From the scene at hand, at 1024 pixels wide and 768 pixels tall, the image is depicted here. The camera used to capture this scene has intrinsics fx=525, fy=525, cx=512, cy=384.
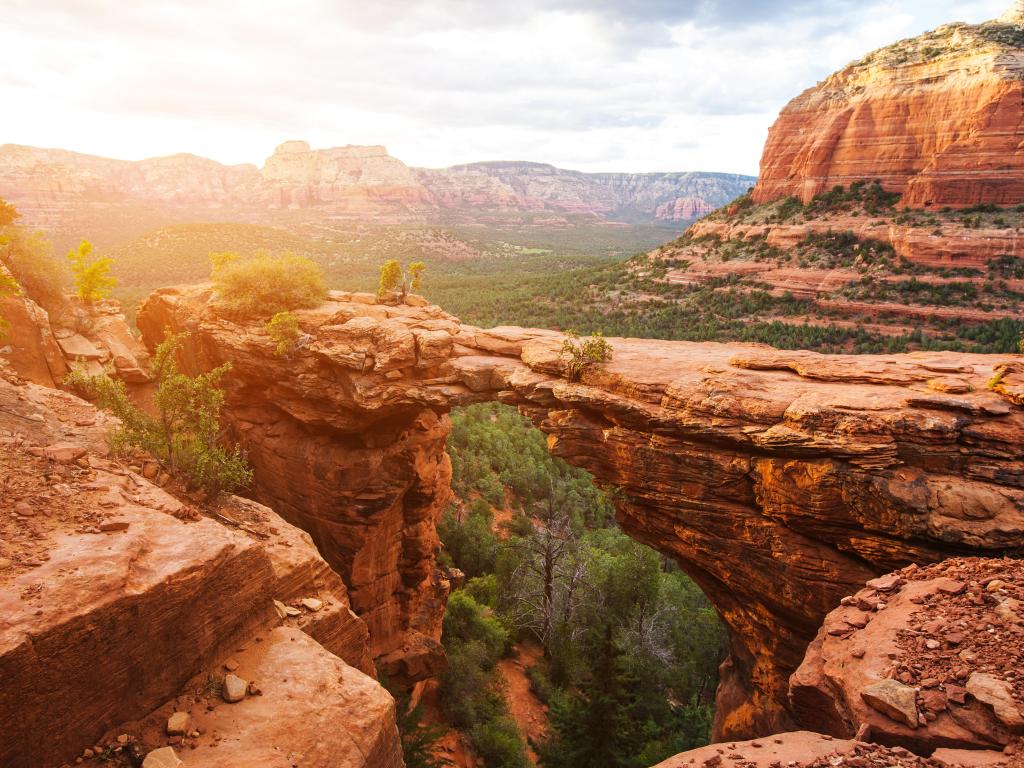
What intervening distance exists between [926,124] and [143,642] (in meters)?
77.1

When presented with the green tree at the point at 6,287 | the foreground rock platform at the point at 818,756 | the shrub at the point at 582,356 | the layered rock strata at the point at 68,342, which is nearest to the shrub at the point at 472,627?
the shrub at the point at 582,356

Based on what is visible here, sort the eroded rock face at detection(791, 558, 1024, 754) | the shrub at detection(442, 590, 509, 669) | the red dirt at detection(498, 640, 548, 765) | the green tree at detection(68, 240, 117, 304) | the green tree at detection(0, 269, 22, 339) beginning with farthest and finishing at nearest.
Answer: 1. the shrub at detection(442, 590, 509, 669)
2. the green tree at detection(68, 240, 117, 304)
3. the red dirt at detection(498, 640, 548, 765)
4. the green tree at detection(0, 269, 22, 339)
5. the eroded rock face at detection(791, 558, 1024, 754)

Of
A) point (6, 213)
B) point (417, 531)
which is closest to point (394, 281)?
point (417, 531)

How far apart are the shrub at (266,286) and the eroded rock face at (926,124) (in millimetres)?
64896

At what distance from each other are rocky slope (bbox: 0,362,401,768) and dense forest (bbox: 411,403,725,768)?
826 cm

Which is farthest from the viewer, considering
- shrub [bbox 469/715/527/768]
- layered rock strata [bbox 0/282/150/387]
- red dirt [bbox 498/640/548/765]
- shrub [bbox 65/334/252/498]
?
red dirt [bbox 498/640/548/765]

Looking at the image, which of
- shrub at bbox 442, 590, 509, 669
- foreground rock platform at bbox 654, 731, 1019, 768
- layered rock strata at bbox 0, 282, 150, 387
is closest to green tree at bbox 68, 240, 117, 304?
layered rock strata at bbox 0, 282, 150, 387

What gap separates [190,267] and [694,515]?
78.8 m

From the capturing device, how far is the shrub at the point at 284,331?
15455 mm

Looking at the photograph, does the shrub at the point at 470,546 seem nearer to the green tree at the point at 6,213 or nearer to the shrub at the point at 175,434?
the shrub at the point at 175,434

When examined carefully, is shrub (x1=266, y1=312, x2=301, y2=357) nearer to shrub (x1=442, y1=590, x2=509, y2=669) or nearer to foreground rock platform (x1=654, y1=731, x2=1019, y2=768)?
shrub (x1=442, y1=590, x2=509, y2=669)

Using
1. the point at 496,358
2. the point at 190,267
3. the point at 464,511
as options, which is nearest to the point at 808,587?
the point at 496,358

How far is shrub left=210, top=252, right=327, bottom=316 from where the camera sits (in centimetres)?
1673

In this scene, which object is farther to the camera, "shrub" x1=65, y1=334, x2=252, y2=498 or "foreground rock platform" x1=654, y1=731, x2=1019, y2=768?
"shrub" x1=65, y1=334, x2=252, y2=498
